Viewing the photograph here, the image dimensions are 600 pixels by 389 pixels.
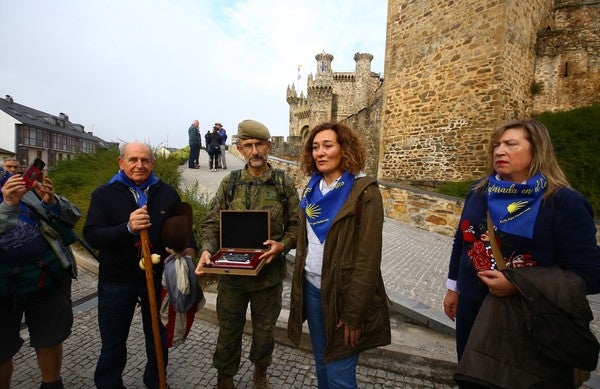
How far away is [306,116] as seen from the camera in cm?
3900

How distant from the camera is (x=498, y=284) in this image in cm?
155

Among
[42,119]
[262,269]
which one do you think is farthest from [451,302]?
[42,119]

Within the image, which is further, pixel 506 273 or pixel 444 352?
pixel 444 352

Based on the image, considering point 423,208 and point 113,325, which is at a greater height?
point 423,208

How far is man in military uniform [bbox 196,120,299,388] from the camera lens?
241 cm

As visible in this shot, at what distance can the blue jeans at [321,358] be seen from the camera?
74.7 inches

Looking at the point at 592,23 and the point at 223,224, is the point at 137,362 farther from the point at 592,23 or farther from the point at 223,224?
the point at 592,23

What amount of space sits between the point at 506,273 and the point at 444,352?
1.87 m

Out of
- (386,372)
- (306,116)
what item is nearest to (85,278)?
(386,372)

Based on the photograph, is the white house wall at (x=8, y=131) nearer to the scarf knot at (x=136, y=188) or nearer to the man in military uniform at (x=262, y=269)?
the scarf knot at (x=136, y=188)

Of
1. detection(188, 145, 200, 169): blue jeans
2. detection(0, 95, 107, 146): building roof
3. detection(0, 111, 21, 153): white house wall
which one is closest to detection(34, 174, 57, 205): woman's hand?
detection(188, 145, 200, 169): blue jeans

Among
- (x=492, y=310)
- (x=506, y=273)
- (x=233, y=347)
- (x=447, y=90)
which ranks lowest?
(x=233, y=347)

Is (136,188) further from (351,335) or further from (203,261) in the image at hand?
(351,335)

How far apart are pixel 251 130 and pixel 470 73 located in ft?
33.9
